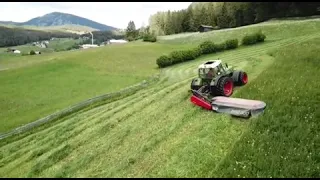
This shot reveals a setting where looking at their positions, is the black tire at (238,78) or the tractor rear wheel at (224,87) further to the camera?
the black tire at (238,78)

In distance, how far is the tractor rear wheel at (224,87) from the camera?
21.3 metres

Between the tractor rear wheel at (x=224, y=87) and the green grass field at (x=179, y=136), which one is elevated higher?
the tractor rear wheel at (x=224, y=87)

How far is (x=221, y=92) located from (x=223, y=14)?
88922 millimetres

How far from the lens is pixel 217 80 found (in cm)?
2158

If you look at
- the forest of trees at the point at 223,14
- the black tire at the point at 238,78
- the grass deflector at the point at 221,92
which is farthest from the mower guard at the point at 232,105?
the forest of trees at the point at 223,14

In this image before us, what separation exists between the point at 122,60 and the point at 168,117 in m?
34.2

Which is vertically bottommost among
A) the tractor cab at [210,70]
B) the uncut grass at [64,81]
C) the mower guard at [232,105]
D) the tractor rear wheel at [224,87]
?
the uncut grass at [64,81]

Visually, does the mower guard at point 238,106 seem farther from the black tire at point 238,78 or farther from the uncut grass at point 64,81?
the uncut grass at point 64,81

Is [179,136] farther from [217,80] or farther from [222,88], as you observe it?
[217,80]

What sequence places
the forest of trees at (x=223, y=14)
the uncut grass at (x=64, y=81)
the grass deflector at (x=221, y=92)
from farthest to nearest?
the forest of trees at (x=223, y=14) → the uncut grass at (x=64, y=81) → the grass deflector at (x=221, y=92)

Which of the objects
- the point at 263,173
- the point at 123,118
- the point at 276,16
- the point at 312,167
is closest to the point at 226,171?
the point at 263,173

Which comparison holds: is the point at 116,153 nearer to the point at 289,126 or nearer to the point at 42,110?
the point at 289,126

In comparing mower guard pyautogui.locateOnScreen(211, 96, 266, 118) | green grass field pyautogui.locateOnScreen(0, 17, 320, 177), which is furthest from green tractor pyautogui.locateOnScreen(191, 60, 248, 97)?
mower guard pyautogui.locateOnScreen(211, 96, 266, 118)

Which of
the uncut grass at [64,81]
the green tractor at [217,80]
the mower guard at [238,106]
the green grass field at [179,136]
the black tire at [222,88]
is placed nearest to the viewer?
the green grass field at [179,136]
